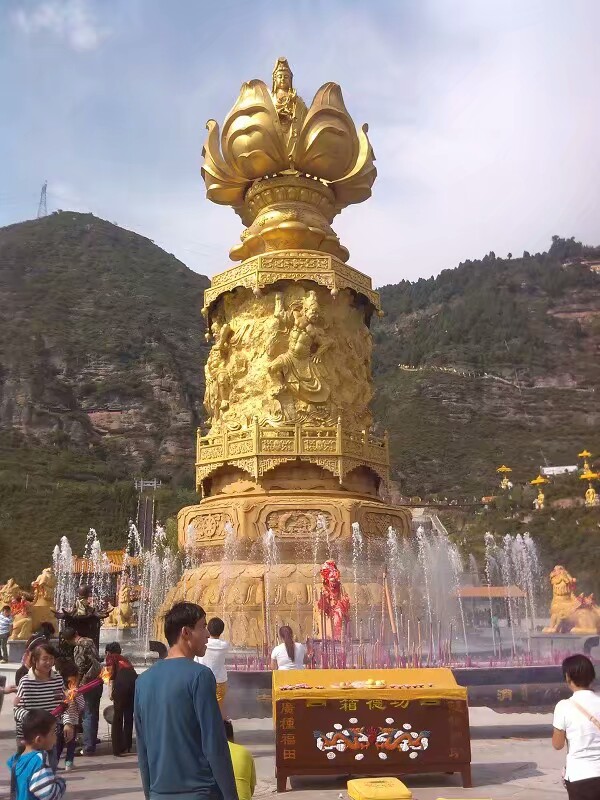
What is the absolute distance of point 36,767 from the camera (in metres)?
3.40

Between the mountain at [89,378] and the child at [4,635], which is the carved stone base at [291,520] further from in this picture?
the mountain at [89,378]

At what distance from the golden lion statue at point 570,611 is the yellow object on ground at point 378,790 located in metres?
9.89

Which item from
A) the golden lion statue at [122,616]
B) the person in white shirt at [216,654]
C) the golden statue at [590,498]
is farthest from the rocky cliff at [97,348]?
the person in white shirt at [216,654]

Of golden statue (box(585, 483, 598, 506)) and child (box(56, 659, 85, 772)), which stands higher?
golden statue (box(585, 483, 598, 506))

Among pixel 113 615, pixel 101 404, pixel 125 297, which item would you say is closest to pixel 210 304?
pixel 113 615

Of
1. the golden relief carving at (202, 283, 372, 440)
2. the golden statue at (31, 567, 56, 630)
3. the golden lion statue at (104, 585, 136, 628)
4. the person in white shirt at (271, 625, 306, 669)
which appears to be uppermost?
the golden relief carving at (202, 283, 372, 440)

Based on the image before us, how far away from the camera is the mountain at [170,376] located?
7300 cm

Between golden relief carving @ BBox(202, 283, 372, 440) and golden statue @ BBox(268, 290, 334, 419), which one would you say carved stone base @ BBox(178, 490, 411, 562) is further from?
golden statue @ BBox(268, 290, 334, 419)

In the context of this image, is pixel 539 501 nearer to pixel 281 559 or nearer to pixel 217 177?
pixel 217 177

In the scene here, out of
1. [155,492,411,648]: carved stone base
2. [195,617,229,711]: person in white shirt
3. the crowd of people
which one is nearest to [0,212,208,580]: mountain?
[155,492,411,648]: carved stone base

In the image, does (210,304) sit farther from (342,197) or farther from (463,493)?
(463,493)

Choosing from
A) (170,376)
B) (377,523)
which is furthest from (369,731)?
(170,376)

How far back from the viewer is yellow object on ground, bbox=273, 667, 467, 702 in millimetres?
5262

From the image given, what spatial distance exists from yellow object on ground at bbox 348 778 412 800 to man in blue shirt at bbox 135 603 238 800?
1.76 metres
